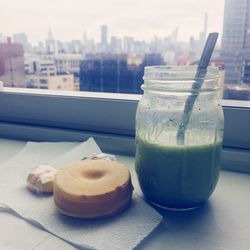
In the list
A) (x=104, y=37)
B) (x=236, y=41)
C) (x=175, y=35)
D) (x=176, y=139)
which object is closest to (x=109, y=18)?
(x=104, y=37)

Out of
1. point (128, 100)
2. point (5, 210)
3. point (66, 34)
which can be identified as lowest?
point (5, 210)

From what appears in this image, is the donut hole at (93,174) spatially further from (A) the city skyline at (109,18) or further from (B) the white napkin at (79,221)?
(A) the city skyline at (109,18)

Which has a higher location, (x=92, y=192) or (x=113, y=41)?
(x=113, y=41)

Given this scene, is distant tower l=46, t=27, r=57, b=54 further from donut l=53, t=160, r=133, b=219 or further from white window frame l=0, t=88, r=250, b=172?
donut l=53, t=160, r=133, b=219

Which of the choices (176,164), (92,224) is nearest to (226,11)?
(176,164)

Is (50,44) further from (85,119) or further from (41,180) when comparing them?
(41,180)

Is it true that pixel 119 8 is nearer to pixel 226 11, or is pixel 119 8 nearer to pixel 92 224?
pixel 226 11

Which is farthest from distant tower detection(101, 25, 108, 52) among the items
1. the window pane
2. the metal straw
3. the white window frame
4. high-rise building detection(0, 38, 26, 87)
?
the metal straw
